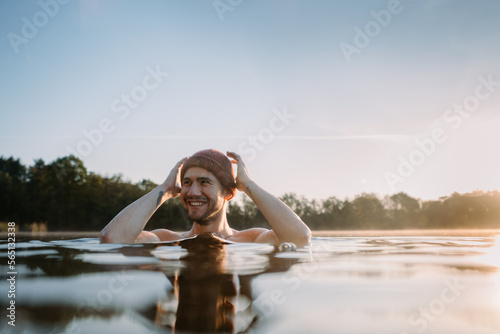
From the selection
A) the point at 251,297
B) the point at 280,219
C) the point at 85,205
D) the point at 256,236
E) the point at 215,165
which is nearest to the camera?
the point at 251,297

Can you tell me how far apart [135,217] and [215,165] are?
126 centimetres

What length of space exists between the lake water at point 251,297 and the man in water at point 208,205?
1.85m

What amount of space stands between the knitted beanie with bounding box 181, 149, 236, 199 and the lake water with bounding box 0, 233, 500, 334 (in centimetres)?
236

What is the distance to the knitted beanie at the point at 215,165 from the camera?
504 cm

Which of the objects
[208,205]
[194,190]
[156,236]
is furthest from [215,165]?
[156,236]

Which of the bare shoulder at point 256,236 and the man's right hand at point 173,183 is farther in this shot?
the man's right hand at point 173,183

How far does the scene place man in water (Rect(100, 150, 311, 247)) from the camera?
4.62 m

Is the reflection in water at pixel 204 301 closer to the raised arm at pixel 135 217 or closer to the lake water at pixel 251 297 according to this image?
the lake water at pixel 251 297

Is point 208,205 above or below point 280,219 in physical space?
above

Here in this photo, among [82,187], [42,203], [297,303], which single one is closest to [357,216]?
[82,187]

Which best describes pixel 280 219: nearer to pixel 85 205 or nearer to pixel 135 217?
pixel 135 217

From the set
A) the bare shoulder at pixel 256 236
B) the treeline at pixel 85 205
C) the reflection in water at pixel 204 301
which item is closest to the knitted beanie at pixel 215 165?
the bare shoulder at pixel 256 236

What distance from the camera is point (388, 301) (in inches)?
64.4

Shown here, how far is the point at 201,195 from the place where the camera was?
16.1ft
